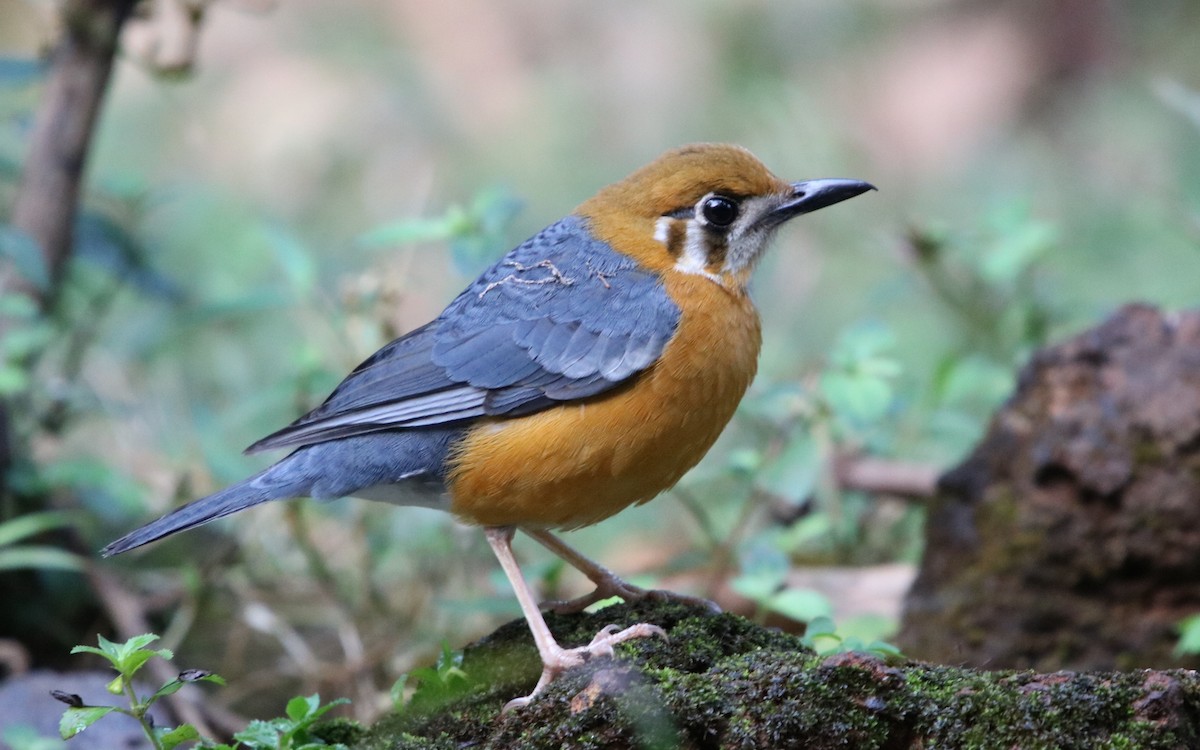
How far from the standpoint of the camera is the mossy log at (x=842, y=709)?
121 inches

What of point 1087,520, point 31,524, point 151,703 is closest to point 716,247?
point 1087,520

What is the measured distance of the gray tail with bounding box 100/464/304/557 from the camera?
415cm

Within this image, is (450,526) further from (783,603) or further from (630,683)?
(630,683)

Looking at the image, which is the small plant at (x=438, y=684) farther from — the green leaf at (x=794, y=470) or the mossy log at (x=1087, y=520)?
the green leaf at (x=794, y=470)

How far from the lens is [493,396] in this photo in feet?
14.8

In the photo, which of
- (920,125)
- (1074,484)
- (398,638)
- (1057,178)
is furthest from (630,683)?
(920,125)

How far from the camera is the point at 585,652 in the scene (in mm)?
3672

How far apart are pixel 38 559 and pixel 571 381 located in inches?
114

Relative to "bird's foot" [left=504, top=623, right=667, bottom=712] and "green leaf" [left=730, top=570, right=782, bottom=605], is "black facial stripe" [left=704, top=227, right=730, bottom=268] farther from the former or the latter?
"bird's foot" [left=504, top=623, right=667, bottom=712]

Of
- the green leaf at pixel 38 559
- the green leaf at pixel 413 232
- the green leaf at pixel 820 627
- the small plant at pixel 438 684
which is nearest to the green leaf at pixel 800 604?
the green leaf at pixel 820 627

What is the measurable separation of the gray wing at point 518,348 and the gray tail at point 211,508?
188 millimetres

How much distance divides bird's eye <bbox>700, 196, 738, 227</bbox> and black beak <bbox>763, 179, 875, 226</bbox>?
13cm

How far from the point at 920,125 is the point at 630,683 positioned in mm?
12167

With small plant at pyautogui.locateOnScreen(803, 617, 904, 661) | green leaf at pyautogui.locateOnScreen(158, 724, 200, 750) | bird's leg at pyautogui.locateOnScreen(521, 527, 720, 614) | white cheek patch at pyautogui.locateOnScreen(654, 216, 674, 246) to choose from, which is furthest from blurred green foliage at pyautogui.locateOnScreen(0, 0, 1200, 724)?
green leaf at pyautogui.locateOnScreen(158, 724, 200, 750)
